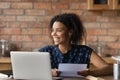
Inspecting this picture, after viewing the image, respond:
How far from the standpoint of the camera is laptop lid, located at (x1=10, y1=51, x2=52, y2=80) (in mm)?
2055

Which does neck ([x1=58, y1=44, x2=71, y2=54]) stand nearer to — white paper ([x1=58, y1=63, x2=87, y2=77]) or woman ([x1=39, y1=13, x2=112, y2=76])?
woman ([x1=39, y1=13, x2=112, y2=76])

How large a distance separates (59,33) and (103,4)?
1.54 meters

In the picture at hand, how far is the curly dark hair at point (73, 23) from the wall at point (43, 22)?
1284 millimetres

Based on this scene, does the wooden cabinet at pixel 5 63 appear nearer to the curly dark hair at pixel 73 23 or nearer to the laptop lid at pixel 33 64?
the curly dark hair at pixel 73 23

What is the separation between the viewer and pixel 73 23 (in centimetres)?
273

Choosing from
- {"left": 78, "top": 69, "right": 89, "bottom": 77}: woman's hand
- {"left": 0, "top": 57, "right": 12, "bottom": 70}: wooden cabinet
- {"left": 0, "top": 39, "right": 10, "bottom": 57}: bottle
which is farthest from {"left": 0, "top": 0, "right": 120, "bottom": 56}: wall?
{"left": 78, "top": 69, "right": 89, "bottom": 77}: woman's hand

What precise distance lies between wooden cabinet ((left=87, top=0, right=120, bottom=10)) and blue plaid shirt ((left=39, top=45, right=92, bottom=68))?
1.25 meters

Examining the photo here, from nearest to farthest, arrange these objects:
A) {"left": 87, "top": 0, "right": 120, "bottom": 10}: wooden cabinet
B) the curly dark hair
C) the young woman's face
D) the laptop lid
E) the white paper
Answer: the laptop lid, the white paper, the young woman's face, the curly dark hair, {"left": 87, "top": 0, "right": 120, "bottom": 10}: wooden cabinet

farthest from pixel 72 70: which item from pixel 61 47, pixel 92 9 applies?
pixel 92 9

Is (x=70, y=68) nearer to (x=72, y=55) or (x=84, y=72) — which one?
(x=84, y=72)

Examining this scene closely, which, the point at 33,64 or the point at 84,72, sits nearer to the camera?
the point at 33,64


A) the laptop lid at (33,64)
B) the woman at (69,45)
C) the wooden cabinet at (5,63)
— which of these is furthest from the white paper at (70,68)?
the wooden cabinet at (5,63)

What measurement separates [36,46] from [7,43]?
1.16 feet

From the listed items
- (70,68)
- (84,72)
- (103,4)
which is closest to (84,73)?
(84,72)
